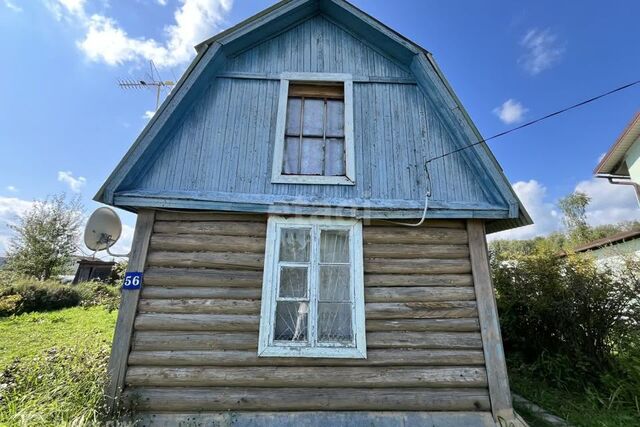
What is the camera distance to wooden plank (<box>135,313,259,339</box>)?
3.44m

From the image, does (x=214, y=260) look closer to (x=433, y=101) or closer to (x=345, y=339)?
(x=345, y=339)

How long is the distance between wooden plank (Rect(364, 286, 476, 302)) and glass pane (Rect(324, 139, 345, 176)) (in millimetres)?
1676

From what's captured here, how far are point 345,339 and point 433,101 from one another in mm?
3548

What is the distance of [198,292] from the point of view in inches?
140

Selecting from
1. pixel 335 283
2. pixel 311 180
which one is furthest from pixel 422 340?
pixel 311 180

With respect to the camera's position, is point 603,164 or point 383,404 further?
point 603,164

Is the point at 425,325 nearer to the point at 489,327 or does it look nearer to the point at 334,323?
the point at 489,327

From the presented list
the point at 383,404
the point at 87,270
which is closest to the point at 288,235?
the point at 383,404

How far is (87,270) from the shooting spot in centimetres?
2094

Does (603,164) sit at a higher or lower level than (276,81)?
higher

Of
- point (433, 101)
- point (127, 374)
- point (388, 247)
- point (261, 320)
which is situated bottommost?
point (127, 374)

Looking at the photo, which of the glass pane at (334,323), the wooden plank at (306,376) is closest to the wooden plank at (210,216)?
the glass pane at (334,323)

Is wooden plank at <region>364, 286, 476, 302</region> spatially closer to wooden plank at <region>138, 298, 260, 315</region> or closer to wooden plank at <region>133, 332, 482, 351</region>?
wooden plank at <region>133, 332, 482, 351</region>

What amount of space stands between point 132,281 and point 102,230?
1.21 metres
